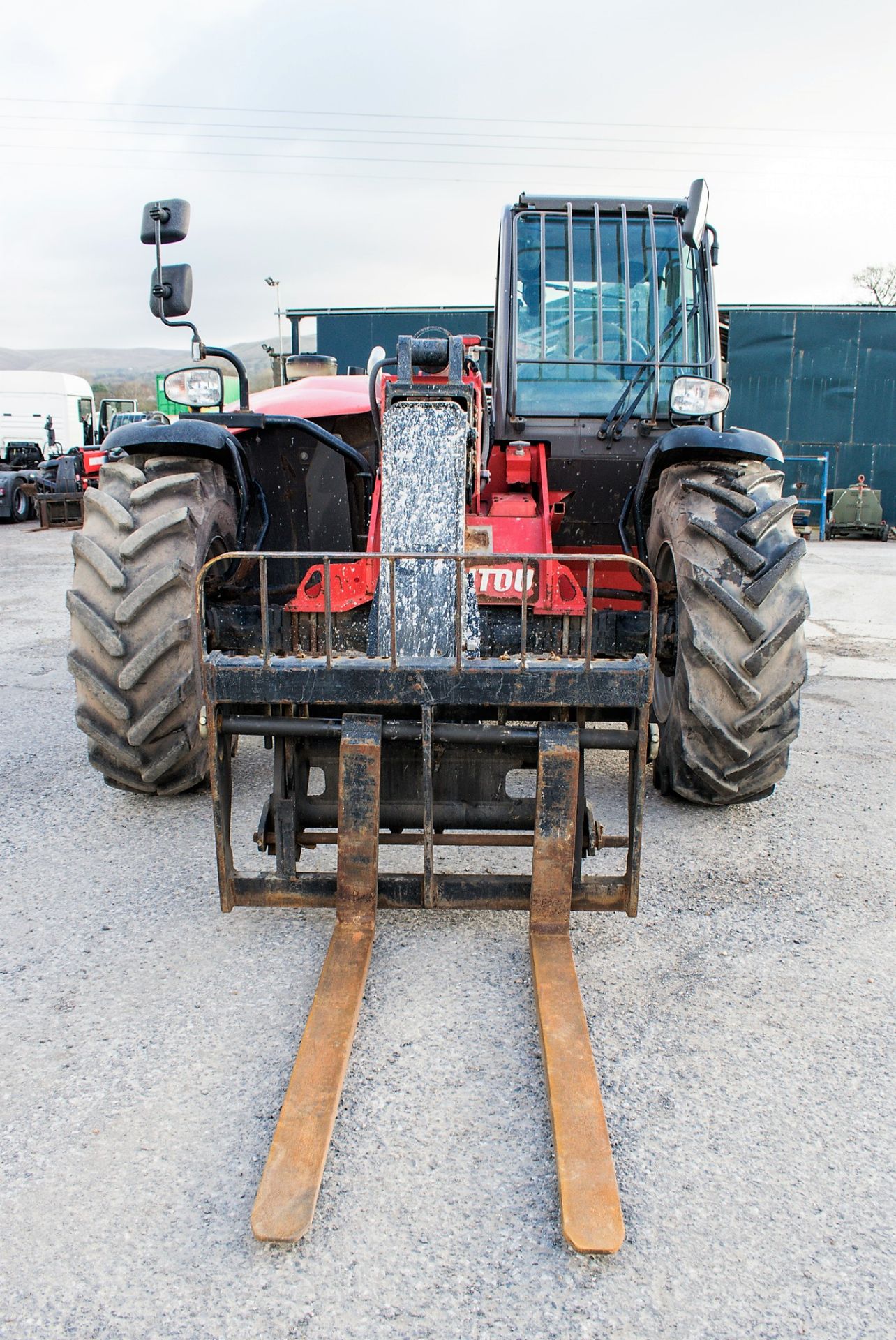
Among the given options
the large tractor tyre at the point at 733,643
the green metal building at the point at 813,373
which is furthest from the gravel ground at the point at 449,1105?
the green metal building at the point at 813,373

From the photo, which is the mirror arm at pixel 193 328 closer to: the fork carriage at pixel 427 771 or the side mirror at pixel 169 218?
the side mirror at pixel 169 218

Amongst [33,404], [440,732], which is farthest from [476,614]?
[33,404]

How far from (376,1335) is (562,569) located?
3.10m

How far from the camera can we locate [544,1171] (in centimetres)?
227

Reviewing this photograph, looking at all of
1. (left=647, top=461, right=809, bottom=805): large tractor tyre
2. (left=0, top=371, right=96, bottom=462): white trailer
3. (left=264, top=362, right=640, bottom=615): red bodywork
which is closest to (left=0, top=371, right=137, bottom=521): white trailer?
(left=0, top=371, right=96, bottom=462): white trailer

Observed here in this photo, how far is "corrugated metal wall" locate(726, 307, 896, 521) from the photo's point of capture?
2252cm

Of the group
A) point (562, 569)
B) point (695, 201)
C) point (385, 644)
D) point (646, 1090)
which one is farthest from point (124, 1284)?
point (695, 201)

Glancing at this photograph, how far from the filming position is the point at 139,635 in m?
3.87

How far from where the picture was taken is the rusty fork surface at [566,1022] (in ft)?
6.91

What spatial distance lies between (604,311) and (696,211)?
3.53ft

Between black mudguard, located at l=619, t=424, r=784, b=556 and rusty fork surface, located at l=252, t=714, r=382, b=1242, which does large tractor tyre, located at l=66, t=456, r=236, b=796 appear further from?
black mudguard, located at l=619, t=424, r=784, b=556

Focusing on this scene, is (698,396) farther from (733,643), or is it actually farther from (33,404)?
(33,404)

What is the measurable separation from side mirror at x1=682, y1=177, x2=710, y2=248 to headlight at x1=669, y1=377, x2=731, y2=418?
0.59 metres

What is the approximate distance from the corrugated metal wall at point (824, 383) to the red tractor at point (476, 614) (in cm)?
1838
